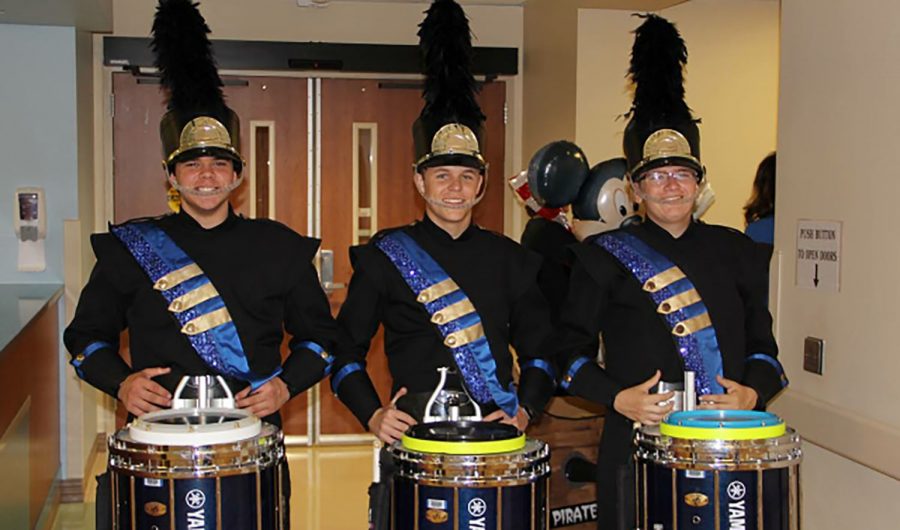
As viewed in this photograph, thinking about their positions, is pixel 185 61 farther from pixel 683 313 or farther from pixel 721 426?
pixel 721 426

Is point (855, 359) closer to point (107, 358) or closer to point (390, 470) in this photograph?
point (390, 470)

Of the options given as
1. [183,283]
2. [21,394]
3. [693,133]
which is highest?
[693,133]

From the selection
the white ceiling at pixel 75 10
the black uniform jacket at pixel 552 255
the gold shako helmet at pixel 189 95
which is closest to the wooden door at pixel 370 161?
the white ceiling at pixel 75 10

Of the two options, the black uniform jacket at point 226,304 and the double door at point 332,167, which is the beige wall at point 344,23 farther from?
the black uniform jacket at point 226,304

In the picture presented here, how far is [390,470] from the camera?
2.88 meters

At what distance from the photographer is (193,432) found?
8.10ft

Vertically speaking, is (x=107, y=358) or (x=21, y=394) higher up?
(x=107, y=358)

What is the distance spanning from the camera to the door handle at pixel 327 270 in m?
7.09

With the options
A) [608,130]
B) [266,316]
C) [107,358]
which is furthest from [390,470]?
[608,130]

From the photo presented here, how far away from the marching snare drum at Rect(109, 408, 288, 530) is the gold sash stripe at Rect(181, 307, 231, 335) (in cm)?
50

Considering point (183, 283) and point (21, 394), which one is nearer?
point (183, 283)

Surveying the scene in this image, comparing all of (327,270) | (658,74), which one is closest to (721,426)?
(658,74)

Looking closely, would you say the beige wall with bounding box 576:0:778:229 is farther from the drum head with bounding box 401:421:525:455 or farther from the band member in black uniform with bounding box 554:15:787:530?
the drum head with bounding box 401:421:525:455

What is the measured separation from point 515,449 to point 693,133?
1.14m
